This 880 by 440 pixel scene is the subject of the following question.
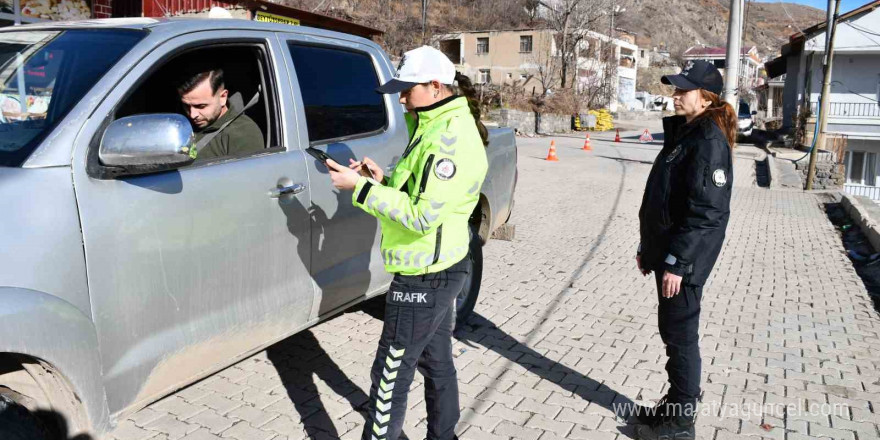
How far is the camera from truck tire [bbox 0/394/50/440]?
2.16 metres

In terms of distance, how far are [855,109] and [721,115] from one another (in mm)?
34562

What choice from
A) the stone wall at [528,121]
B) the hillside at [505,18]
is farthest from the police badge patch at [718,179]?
the hillside at [505,18]

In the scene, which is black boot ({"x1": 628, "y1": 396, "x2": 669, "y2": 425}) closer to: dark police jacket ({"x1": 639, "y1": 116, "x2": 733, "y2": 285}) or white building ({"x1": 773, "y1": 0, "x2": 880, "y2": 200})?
dark police jacket ({"x1": 639, "y1": 116, "x2": 733, "y2": 285})

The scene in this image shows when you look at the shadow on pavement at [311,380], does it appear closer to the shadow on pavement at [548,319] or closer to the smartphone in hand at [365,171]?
the shadow on pavement at [548,319]

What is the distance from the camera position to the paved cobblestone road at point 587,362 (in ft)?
11.9

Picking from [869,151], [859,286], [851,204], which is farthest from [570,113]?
[859,286]

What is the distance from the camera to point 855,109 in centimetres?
3241

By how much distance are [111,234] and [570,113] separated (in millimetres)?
41488

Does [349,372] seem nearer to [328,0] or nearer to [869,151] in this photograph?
[869,151]

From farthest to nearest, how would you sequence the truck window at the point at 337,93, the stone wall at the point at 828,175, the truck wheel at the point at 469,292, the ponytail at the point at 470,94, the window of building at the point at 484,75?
the window of building at the point at 484,75 → the stone wall at the point at 828,175 → the truck wheel at the point at 469,292 → the truck window at the point at 337,93 → the ponytail at the point at 470,94

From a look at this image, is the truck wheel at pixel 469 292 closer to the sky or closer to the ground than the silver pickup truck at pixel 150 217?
closer to the ground

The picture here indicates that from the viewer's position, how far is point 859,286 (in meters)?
6.61

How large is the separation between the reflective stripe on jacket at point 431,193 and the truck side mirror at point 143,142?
66cm

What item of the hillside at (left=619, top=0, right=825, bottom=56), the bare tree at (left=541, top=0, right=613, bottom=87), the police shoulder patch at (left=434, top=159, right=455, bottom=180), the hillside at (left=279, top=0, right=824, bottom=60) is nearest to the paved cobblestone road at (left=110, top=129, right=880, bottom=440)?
the police shoulder patch at (left=434, top=159, right=455, bottom=180)
